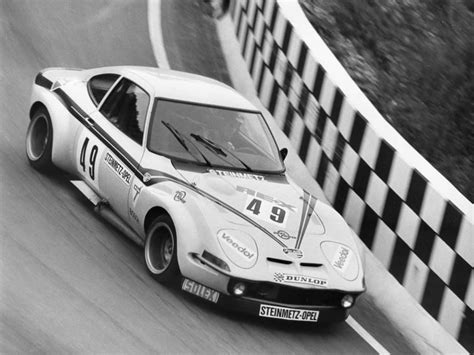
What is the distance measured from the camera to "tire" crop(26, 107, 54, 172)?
8.95 m

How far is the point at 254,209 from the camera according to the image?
7531 mm

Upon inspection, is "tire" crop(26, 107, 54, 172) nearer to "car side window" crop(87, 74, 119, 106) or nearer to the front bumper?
"car side window" crop(87, 74, 119, 106)

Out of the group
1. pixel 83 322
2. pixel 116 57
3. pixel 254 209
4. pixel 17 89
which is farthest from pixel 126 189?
pixel 116 57

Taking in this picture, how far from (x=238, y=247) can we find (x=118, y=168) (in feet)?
5.25

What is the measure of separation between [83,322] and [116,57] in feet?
21.8

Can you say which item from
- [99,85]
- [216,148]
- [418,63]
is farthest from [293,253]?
[418,63]

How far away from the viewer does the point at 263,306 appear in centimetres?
693

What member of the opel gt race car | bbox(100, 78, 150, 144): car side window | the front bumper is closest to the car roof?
the opel gt race car

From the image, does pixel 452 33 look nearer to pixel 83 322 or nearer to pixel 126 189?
pixel 126 189

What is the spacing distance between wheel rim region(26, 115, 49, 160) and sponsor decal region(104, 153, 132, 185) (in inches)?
44.9

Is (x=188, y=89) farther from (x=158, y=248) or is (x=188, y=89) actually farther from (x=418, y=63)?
(x=418, y=63)

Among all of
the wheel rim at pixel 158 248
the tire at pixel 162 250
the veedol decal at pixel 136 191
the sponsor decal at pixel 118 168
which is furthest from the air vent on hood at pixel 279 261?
the sponsor decal at pixel 118 168

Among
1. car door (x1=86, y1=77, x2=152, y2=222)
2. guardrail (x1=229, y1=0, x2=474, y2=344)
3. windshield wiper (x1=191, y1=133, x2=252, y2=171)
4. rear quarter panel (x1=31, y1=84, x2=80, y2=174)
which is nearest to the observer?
guardrail (x1=229, y1=0, x2=474, y2=344)

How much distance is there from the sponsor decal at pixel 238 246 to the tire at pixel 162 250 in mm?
401
